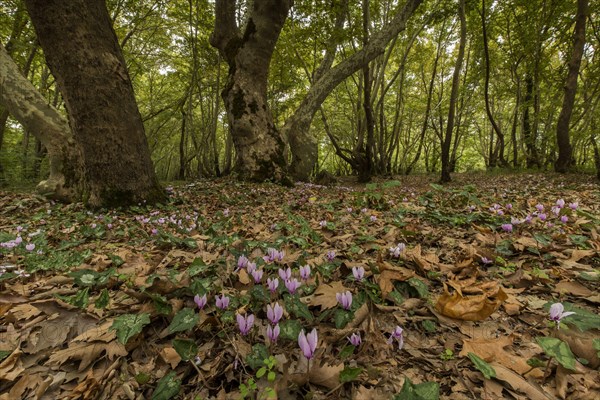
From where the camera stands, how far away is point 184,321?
1.63 meters

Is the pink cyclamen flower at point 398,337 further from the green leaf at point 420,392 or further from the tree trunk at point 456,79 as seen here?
the tree trunk at point 456,79

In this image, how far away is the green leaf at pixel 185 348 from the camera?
142 cm

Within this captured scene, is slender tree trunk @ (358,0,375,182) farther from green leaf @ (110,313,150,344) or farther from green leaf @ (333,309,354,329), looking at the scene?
green leaf @ (110,313,150,344)

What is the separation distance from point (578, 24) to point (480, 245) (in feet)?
33.9

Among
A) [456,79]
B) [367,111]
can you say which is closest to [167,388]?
[456,79]

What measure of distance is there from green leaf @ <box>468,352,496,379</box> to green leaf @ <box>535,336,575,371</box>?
0.24 m

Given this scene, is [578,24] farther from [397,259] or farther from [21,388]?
[21,388]

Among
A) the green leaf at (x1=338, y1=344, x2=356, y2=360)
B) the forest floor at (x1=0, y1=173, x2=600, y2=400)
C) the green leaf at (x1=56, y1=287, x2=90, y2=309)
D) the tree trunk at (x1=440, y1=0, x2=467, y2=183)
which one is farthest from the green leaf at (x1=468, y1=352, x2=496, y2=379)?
the tree trunk at (x1=440, y1=0, x2=467, y2=183)

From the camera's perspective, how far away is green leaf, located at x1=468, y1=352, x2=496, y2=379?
125cm

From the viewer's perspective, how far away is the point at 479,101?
23.0 metres

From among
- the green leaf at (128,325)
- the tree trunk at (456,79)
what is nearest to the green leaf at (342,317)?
the green leaf at (128,325)

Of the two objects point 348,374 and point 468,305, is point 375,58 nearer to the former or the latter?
point 468,305

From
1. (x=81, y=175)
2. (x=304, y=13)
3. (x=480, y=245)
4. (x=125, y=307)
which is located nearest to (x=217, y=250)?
(x=125, y=307)

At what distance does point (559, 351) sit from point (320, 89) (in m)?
10.2
